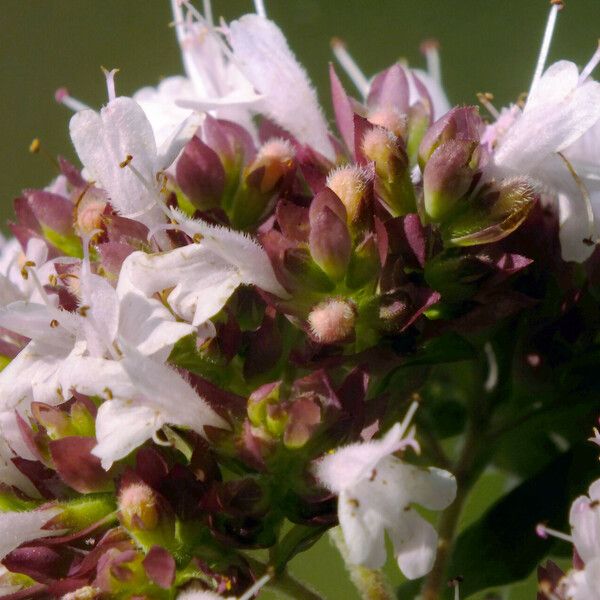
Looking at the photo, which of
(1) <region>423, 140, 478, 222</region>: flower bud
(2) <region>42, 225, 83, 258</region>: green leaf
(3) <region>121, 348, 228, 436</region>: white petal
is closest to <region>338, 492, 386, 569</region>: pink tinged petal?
(3) <region>121, 348, 228, 436</region>: white petal

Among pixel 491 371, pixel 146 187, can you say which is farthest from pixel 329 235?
pixel 491 371

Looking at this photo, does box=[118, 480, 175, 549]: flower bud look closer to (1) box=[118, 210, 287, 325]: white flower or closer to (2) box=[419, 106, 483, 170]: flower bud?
(1) box=[118, 210, 287, 325]: white flower

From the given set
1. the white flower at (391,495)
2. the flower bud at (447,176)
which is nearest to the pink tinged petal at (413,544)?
the white flower at (391,495)

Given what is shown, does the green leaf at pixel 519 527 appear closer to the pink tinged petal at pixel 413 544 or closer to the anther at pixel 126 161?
the pink tinged petal at pixel 413 544

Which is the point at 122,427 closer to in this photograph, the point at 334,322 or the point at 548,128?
the point at 334,322

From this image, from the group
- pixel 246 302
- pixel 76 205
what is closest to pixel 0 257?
pixel 76 205

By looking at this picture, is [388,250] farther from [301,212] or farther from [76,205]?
[76,205]
